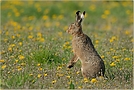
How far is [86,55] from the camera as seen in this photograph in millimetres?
6695

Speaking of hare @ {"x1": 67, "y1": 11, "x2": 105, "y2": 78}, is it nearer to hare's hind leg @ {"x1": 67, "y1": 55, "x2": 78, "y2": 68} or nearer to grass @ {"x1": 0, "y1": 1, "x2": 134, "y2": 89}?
hare's hind leg @ {"x1": 67, "y1": 55, "x2": 78, "y2": 68}

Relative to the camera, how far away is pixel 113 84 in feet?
21.0

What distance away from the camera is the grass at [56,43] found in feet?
20.8

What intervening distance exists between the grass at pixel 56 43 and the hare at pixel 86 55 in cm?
16

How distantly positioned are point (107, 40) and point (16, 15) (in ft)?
14.1

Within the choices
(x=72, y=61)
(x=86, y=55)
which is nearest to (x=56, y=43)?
(x=72, y=61)

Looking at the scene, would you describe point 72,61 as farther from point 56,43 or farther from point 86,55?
point 56,43

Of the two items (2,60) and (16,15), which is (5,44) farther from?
(16,15)

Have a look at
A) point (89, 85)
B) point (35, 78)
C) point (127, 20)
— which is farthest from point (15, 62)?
Result: point (127, 20)

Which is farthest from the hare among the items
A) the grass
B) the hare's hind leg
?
the grass

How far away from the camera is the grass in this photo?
6336 mm

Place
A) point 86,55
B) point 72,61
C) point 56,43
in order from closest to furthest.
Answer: point 86,55 < point 72,61 < point 56,43

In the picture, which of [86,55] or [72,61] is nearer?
[86,55]

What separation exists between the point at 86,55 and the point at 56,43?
2.68 m
